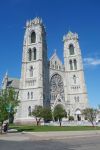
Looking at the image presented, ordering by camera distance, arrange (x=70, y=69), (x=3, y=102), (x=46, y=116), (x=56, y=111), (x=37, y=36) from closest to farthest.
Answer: (x=3, y=102)
(x=46, y=116)
(x=56, y=111)
(x=37, y=36)
(x=70, y=69)

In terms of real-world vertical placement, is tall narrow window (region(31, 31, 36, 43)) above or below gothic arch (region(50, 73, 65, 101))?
above

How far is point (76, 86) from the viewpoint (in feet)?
305

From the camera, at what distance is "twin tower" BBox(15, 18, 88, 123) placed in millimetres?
80000

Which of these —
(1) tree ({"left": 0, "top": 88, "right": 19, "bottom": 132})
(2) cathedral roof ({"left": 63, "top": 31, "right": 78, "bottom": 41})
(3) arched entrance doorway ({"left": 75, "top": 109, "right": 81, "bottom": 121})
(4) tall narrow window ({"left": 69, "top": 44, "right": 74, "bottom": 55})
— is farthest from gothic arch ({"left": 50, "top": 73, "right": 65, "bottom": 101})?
(1) tree ({"left": 0, "top": 88, "right": 19, "bottom": 132})

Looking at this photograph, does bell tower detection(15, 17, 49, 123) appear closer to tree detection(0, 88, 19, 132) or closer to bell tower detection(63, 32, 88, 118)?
bell tower detection(63, 32, 88, 118)

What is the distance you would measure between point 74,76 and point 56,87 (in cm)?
1057

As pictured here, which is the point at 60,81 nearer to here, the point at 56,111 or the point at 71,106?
the point at 71,106

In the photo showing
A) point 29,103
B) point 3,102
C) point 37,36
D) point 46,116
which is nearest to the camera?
point 3,102

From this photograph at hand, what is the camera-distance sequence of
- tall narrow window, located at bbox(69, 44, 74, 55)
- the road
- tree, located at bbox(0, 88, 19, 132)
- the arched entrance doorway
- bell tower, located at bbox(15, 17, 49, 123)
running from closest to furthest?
the road → tree, located at bbox(0, 88, 19, 132) → bell tower, located at bbox(15, 17, 49, 123) → the arched entrance doorway → tall narrow window, located at bbox(69, 44, 74, 55)

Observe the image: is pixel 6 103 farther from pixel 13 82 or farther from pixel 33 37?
pixel 13 82

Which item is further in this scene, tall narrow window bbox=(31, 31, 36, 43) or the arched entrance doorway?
tall narrow window bbox=(31, 31, 36, 43)

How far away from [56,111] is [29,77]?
1769cm

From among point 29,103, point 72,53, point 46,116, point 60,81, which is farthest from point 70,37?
point 46,116

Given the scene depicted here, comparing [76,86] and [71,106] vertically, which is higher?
[76,86]
